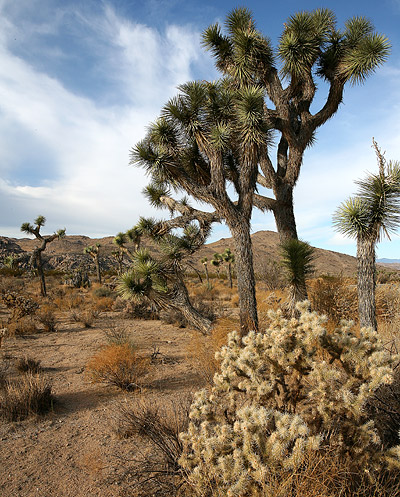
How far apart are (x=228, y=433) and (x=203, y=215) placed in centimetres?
732

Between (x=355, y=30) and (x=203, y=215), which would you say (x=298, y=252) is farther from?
(x=355, y=30)

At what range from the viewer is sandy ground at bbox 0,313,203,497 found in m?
3.23

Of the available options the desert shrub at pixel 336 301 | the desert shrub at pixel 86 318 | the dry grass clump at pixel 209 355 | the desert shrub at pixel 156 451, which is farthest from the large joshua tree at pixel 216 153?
the desert shrub at pixel 86 318

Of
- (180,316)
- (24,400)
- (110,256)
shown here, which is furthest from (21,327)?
(110,256)

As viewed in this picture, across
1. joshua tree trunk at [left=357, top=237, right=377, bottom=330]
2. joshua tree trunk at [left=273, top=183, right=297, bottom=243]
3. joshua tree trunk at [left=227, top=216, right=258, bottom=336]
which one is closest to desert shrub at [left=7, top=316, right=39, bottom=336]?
joshua tree trunk at [left=227, top=216, right=258, bottom=336]

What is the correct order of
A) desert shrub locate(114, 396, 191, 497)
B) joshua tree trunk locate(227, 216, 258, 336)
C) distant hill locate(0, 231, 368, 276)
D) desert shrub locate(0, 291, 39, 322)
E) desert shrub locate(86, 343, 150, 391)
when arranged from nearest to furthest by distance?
desert shrub locate(114, 396, 191, 497) → desert shrub locate(86, 343, 150, 391) → joshua tree trunk locate(227, 216, 258, 336) → desert shrub locate(0, 291, 39, 322) → distant hill locate(0, 231, 368, 276)

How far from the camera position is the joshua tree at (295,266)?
742cm

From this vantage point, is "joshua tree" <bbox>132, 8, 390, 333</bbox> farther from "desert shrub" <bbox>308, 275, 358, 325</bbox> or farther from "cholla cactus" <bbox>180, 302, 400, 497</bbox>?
"cholla cactus" <bbox>180, 302, 400, 497</bbox>

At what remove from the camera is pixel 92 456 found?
3.65 meters

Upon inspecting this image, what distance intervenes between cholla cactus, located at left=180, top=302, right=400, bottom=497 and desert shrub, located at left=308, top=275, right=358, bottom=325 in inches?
277

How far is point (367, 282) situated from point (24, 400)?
666cm

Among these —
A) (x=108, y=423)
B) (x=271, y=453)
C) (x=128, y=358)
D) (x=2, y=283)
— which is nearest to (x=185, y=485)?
(x=271, y=453)

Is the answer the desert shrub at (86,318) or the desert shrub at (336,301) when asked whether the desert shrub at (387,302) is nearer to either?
the desert shrub at (336,301)

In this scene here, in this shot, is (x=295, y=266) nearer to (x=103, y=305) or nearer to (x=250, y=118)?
(x=250, y=118)
